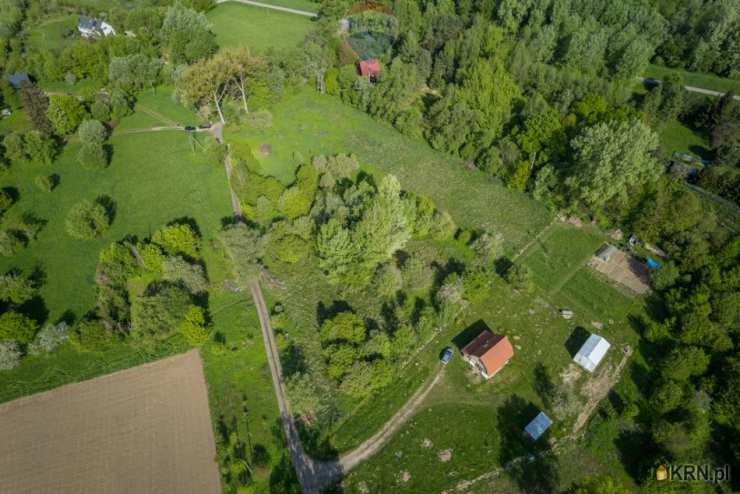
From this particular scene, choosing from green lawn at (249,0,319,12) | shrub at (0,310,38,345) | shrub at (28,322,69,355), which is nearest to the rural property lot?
shrub at (28,322,69,355)

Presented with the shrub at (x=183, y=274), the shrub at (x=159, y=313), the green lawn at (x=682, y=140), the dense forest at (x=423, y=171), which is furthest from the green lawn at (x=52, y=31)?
the green lawn at (x=682, y=140)

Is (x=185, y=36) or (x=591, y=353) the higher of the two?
(x=185, y=36)

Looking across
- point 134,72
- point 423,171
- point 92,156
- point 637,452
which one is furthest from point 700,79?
point 92,156

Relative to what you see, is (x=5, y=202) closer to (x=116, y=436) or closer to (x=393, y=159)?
(x=116, y=436)

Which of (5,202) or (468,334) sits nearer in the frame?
(468,334)

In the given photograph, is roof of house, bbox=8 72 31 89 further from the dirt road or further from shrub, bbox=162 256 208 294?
the dirt road

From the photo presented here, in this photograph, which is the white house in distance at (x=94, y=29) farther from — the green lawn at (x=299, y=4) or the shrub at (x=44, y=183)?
the shrub at (x=44, y=183)
